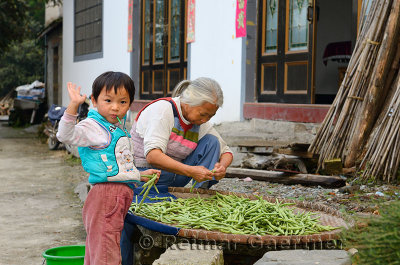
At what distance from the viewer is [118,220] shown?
3.14 meters

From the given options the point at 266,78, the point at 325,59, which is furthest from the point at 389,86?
the point at 325,59

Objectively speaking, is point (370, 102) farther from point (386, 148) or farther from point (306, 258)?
point (306, 258)

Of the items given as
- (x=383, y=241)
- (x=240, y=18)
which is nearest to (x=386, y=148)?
(x=383, y=241)

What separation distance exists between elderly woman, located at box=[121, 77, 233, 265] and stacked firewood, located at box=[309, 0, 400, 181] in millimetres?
1974

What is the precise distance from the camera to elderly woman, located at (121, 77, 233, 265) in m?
3.85

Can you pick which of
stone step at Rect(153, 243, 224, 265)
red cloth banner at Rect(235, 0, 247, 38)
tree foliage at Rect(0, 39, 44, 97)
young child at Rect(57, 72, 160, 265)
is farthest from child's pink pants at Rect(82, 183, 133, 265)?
tree foliage at Rect(0, 39, 44, 97)

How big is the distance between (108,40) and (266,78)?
6791 mm

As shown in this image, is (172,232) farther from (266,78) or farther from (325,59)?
(325,59)

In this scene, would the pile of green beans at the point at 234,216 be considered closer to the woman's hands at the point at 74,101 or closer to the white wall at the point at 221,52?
the woman's hands at the point at 74,101

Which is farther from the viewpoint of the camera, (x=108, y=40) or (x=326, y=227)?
(x=108, y=40)

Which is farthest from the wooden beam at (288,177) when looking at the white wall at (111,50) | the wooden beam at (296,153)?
the white wall at (111,50)

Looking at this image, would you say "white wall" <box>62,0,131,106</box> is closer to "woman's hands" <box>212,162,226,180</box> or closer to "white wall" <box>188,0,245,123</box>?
"white wall" <box>188,0,245,123</box>

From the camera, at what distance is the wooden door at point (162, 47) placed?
11305mm

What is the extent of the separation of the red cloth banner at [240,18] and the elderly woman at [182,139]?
464 centimetres
